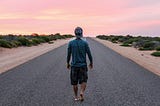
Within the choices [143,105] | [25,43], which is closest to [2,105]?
[143,105]

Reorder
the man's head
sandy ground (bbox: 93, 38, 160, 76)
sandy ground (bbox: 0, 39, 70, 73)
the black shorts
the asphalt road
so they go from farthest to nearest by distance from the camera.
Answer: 1. sandy ground (bbox: 0, 39, 70, 73)
2. sandy ground (bbox: 93, 38, 160, 76)
3. the black shorts
4. the man's head
5. the asphalt road

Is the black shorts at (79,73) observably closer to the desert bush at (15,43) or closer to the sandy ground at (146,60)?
the sandy ground at (146,60)

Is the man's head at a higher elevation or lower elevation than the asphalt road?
higher

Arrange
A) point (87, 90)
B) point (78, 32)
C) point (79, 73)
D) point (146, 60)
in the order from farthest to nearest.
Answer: point (146, 60)
point (87, 90)
point (79, 73)
point (78, 32)

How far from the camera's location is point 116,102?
11203 mm

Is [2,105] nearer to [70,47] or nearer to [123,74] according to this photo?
[70,47]

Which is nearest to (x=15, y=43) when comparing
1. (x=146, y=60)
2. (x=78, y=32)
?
(x=146, y=60)

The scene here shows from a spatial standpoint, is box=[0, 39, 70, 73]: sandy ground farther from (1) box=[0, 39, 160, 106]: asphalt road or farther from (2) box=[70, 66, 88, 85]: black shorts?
(2) box=[70, 66, 88, 85]: black shorts

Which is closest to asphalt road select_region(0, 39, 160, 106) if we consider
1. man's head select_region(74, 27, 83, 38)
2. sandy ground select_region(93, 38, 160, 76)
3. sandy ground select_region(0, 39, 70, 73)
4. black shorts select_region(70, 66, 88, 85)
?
black shorts select_region(70, 66, 88, 85)

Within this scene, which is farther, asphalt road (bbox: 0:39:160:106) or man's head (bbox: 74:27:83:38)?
man's head (bbox: 74:27:83:38)

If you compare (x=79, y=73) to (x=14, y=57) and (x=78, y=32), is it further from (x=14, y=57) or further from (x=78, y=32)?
(x=14, y=57)

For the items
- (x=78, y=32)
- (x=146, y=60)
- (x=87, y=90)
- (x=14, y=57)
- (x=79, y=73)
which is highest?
(x=78, y=32)

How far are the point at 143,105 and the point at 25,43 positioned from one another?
50793 millimetres

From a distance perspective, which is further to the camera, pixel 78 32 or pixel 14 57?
pixel 14 57
